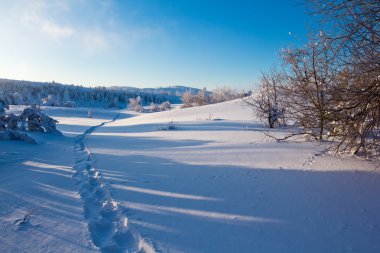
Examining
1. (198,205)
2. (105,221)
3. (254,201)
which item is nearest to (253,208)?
(254,201)

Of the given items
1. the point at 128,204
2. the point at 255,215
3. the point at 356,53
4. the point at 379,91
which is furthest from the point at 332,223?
the point at 128,204

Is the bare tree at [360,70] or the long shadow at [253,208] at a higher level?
the bare tree at [360,70]

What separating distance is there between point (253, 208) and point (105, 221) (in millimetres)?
2037

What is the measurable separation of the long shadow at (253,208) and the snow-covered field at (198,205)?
12mm

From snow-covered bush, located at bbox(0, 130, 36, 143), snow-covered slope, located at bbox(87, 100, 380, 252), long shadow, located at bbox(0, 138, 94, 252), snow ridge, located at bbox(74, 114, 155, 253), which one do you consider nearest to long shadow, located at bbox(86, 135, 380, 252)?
snow-covered slope, located at bbox(87, 100, 380, 252)

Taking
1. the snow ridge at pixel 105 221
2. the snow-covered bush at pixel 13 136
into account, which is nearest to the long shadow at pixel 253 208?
the snow ridge at pixel 105 221

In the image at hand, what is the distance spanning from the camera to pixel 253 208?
338 centimetres

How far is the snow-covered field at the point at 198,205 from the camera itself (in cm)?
266

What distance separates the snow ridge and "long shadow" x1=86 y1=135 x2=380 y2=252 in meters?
0.14

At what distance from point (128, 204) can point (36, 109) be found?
399 inches

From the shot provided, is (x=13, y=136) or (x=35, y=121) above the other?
(x=35, y=121)

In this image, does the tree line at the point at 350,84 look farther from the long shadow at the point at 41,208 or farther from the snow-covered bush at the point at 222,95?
the snow-covered bush at the point at 222,95

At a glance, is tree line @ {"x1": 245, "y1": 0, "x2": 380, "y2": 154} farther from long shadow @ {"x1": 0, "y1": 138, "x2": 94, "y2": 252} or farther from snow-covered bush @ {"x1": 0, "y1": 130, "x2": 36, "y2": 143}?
snow-covered bush @ {"x1": 0, "y1": 130, "x2": 36, "y2": 143}

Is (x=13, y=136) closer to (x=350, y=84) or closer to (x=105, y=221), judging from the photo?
(x=105, y=221)
